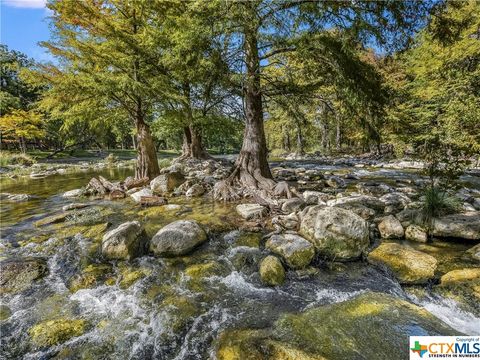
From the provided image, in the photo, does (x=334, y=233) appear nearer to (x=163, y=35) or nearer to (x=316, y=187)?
(x=316, y=187)

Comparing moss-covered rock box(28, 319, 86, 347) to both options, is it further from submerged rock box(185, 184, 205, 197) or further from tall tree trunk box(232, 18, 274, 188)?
tall tree trunk box(232, 18, 274, 188)

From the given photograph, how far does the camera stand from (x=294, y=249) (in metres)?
4.36

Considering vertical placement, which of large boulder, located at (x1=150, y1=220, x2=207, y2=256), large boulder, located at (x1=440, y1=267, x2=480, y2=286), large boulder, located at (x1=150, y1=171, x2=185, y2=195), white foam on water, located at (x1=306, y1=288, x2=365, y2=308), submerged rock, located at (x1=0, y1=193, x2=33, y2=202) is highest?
large boulder, located at (x1=150, y1=171, x2=185, y2=195)

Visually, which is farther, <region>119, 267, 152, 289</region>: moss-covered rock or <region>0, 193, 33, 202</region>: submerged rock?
<region>0, 193, 33, 202</region>: submerged rock

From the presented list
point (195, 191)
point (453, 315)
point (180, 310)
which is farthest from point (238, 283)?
point (195, 191)

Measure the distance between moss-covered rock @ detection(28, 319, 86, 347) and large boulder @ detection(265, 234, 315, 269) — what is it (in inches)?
117

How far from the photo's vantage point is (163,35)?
362 inches

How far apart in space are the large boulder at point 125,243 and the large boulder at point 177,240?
242 millimetres

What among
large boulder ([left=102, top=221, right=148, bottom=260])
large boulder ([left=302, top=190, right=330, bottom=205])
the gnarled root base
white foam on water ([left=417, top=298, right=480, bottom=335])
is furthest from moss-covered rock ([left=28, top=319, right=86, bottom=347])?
large boulder ([left=302, top=190, right=330, bottom=205])

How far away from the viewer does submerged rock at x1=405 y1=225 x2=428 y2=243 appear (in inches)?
198

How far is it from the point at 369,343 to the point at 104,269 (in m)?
3.95

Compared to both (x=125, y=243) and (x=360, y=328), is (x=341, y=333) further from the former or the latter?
(x=125, y=243)

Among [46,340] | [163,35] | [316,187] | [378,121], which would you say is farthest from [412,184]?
[46,340]

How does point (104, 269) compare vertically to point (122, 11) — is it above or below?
below
